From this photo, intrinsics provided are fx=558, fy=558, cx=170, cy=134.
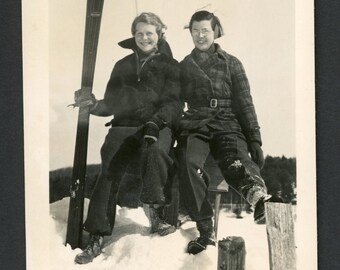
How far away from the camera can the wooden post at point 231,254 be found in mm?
924

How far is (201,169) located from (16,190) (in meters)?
0.32

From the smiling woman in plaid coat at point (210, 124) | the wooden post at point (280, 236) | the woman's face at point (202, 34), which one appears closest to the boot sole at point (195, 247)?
the smiling woman in plaid coat at point (210, 124)

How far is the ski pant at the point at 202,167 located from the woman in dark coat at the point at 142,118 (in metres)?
0.03

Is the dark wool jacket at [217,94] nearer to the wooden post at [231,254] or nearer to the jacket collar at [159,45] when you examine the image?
the jacket collar at [159,45]

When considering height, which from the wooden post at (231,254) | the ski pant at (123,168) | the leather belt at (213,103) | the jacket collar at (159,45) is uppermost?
the jacket collar at (159,45)

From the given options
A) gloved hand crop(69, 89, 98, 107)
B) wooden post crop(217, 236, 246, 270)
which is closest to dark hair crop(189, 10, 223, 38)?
gloved hand crop(69, 89, 98, 107)

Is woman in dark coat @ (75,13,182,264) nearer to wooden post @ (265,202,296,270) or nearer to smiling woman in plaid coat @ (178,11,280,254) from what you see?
smiling woman in plaid coat @ (178,11,280,254)

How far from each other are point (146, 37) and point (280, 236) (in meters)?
0.40

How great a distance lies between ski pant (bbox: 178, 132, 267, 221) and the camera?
92cm

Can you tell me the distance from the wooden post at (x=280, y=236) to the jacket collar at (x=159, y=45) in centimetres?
30

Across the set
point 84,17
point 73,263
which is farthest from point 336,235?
point 84,17

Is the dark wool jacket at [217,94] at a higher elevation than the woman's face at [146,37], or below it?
below

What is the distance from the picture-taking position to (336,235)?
923 mm

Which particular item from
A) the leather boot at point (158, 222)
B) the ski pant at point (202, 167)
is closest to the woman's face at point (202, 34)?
the ski pant at point (202, 167)
